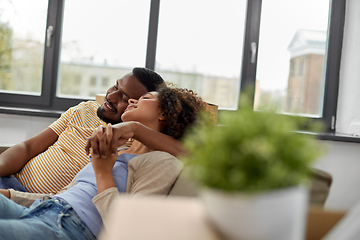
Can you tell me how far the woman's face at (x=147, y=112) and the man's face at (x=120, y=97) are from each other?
0.21m

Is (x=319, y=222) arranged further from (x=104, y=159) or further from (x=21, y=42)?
(x=21, y=42)

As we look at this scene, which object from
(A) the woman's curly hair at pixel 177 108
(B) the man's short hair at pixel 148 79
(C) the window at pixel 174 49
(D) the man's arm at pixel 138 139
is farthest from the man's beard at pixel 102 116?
(C) the window at pixel 174 49

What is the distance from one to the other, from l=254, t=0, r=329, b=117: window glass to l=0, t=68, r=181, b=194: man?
4.01 feet

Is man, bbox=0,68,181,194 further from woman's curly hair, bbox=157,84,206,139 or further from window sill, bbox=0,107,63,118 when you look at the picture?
window sill, bbox=0,107,63,118

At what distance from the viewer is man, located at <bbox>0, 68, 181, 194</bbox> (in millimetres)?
1448

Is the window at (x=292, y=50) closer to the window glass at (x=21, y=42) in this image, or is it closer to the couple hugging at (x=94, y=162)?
the couple hugging at (x=94, y=162)

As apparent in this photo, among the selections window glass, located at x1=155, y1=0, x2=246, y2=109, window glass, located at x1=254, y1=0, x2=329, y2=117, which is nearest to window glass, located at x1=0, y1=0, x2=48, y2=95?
window glass, located at x1=155, y1=0, x2=246, y2=109

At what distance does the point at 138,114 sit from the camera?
53.0 inches

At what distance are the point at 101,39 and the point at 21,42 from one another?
2.06 feet

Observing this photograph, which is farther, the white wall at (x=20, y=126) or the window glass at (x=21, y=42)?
the window glass at (x=21, y=42)

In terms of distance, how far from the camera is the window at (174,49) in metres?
2.54

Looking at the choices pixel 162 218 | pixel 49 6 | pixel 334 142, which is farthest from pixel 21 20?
pixel 162 218

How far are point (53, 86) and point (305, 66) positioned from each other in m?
1.99

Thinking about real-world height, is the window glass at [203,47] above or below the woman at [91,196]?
above
